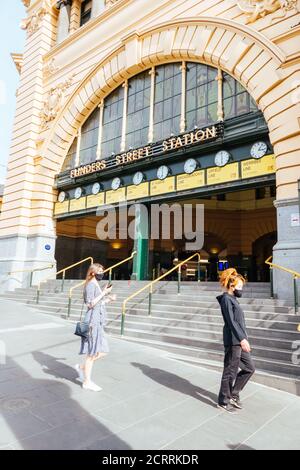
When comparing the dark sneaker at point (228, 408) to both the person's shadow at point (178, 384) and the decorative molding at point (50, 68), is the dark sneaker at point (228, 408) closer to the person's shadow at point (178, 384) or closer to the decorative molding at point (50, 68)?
the person's shadow at point (178, 384)

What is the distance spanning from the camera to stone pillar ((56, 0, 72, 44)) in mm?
21403

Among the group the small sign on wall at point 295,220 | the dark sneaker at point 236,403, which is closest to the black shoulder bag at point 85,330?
the dark sneaker at point 236,403

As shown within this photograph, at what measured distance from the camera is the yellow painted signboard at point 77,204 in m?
17.8

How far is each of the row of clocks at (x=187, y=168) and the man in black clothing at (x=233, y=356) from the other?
825 cm

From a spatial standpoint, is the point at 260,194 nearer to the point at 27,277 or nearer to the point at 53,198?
the point at 53,198

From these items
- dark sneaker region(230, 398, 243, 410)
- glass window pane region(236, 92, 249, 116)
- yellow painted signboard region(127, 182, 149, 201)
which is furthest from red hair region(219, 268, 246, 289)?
yellow painted signboard region(127, 182, 149, 201)

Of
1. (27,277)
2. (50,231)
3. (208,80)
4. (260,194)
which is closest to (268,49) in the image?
(208,80)

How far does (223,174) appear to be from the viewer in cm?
1224

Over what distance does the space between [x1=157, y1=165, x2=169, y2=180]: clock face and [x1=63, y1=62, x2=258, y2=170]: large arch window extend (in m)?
1.59

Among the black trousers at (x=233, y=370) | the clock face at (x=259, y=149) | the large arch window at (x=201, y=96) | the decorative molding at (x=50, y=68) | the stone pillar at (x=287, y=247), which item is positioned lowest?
the black trousers at (x=233, y=370)

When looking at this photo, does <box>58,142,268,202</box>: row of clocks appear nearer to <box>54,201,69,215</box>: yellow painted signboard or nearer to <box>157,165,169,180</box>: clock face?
<box>157,165,169,180</box>: clock face

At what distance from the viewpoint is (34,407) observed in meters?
4.21
